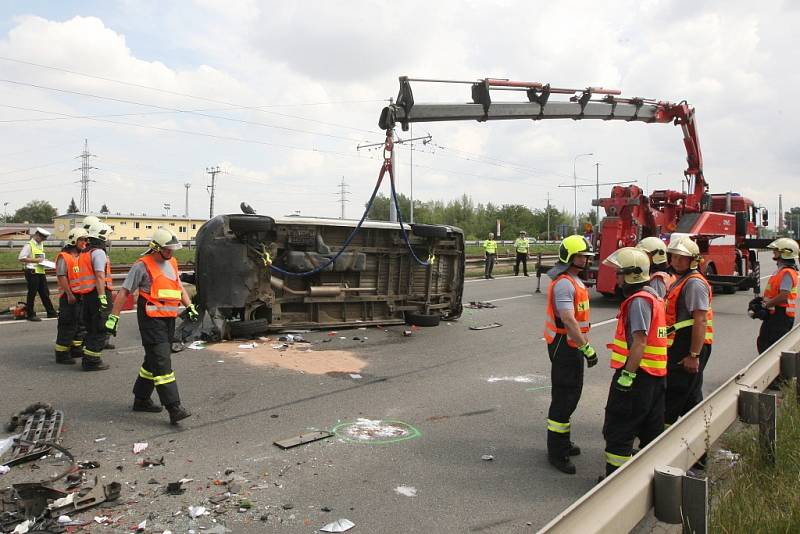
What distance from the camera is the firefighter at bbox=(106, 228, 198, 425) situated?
17.2 ft

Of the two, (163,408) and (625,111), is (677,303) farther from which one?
(625,111)

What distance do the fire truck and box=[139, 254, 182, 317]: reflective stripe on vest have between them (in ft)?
13.1

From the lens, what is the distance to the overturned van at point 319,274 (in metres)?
8.75

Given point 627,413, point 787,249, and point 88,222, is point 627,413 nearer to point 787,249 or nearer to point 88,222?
point 787,249

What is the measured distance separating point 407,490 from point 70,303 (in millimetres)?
5463

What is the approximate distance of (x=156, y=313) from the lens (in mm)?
5410

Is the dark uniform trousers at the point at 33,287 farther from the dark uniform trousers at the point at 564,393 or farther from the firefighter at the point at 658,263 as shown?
the firefighter at the point at 658,263

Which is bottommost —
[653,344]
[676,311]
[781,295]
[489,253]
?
[653,344]

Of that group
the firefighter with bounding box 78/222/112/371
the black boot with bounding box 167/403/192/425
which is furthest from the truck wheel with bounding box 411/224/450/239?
the black boot with bounding box 167/403/192/425

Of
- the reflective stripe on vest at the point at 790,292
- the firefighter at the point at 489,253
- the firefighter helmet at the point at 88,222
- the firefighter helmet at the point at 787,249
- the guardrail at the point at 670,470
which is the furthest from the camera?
the firefighter at the point at 489,253

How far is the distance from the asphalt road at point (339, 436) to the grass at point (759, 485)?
95 cm

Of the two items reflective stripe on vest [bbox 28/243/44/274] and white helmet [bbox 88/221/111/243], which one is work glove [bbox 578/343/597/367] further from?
reflective stripe on vest [bbox 28/243/44/274]

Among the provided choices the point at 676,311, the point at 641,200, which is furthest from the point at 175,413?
the point at 641,200

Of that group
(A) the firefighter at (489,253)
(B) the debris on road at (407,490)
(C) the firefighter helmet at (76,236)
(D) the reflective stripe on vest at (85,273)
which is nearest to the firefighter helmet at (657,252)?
(B) the debris on road at (407,490)
